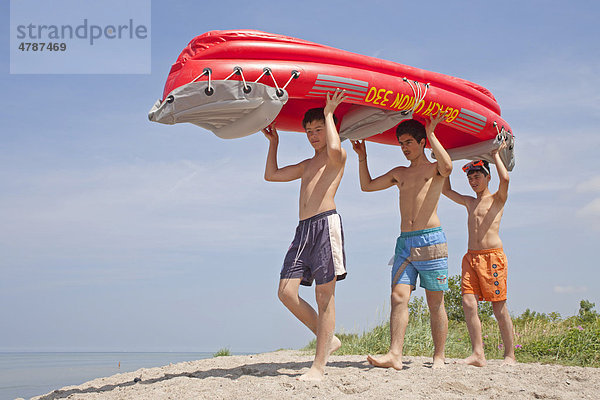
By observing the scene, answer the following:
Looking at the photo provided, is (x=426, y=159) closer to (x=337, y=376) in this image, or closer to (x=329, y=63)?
(x=329, y=63)

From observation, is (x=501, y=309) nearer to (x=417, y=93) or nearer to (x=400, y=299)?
(x=400, y=299)

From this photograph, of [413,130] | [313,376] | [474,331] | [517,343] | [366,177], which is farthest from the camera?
[517,343]

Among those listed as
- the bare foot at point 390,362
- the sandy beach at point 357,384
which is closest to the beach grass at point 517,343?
the sandy beach at point 357,384

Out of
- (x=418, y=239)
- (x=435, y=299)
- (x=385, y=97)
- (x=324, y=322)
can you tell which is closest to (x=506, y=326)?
(x=435, y=299)

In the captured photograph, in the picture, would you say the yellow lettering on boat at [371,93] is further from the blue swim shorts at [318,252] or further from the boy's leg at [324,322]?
the boy's leg at [324,322]

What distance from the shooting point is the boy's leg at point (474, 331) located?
4914 mm

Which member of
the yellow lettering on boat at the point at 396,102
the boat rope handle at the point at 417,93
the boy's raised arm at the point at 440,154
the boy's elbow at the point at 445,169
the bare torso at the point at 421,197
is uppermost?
the boat rope handle at the point at 417,93

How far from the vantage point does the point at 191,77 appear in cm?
390

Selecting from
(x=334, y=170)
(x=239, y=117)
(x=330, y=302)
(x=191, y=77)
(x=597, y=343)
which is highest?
(x=191, y=77)

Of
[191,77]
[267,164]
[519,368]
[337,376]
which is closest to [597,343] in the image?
[519,368]

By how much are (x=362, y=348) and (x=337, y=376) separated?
110 inches

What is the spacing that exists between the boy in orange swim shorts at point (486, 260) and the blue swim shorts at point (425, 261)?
0.87m

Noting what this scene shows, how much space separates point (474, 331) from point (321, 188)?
2.31 metres

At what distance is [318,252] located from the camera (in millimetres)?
3982
